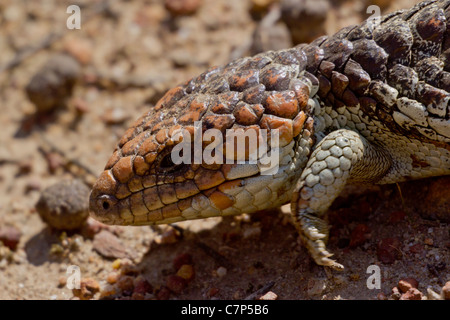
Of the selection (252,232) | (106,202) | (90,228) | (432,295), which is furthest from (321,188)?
(90,228)

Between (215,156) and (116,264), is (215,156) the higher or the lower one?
the higher one

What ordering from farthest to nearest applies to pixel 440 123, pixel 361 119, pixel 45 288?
pixel 45 288, pixel 361 119, pixel 440 123

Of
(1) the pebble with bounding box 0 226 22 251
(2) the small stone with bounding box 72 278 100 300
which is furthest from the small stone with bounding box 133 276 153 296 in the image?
(1) the pebble with bounding box 0 226 22 251

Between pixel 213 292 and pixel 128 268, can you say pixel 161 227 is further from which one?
pixel 213 292

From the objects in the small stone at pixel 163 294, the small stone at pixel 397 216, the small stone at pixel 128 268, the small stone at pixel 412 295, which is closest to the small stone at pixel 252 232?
the small stone at pixel 163 294

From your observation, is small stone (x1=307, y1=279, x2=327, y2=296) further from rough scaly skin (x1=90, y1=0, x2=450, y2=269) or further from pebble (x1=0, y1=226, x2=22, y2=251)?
pebble (x1=0, y1=226, x2=22, y2=251)
